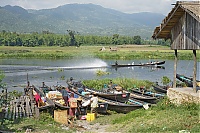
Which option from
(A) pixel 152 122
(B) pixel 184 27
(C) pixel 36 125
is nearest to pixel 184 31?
(B) pixel 184 27

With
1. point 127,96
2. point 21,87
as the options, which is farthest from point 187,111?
point 21,87

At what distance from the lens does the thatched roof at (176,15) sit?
1183 cm

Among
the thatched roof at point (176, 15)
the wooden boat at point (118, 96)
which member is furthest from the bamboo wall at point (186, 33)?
the wooden boat at point (118, 96)

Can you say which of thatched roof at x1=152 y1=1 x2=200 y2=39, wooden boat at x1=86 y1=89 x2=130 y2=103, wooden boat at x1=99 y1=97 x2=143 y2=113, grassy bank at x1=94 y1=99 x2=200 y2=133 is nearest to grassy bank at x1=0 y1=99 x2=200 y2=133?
grassy bank at x1=94 y1=99 x2=200 y2=133

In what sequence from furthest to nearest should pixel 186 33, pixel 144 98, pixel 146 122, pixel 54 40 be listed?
1. pixel 54 40
2. pixel 144 98
3. pixel 186 33
4. pixel 146 122

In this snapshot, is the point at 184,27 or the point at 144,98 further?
the point at 144,98

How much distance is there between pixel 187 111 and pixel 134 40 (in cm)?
11837

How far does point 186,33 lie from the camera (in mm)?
12977

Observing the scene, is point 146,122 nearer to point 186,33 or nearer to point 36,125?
point 186,33

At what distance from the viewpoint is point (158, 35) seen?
49.6ft

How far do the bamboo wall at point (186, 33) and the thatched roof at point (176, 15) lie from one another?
0.24 meters

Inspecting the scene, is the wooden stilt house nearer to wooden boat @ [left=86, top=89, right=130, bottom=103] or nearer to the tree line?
wooden boat @ [left=86, top=89, right=130, bottom=103]

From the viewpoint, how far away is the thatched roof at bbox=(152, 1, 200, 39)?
11828mm

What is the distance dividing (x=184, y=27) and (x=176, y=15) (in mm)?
662
